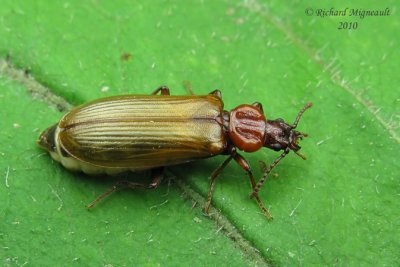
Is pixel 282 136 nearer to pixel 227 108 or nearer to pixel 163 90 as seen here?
pixel 227 108

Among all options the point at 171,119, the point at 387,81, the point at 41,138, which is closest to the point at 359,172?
the point at 387,81

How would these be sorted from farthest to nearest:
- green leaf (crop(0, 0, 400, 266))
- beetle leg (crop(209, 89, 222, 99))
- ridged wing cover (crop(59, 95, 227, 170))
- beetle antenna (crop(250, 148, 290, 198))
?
beetle leg (crop(209, 89, 222, 99)) < beetle antenna (crop(250, 148, 290, 198)) < ridged wing cover (crop(59, 95, 227, 170)) < green leaf (crop(0, 0, 400, 266))

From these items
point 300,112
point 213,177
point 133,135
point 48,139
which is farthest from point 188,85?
point 48,139

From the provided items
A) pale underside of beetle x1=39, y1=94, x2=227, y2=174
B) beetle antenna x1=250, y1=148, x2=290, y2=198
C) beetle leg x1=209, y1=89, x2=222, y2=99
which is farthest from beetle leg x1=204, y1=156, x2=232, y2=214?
beetle leg x1=209, y1=89, x2=222, y2=99

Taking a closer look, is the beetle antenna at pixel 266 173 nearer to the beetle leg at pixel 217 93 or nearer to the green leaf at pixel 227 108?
the green leaf at pixel 227 108

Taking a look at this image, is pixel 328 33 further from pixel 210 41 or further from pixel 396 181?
pixel 396 181

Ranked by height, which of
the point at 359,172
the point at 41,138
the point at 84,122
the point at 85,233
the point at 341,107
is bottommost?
the point at 85,233

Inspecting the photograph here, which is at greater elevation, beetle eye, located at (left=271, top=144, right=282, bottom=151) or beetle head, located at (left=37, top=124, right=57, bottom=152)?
beetle eye, located at (left=271, top=144, right=282, bottom=151)

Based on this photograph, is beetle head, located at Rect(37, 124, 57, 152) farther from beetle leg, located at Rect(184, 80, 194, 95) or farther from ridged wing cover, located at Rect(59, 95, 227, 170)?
beetle leg, located at Rect(184, 80, 194, 95)
